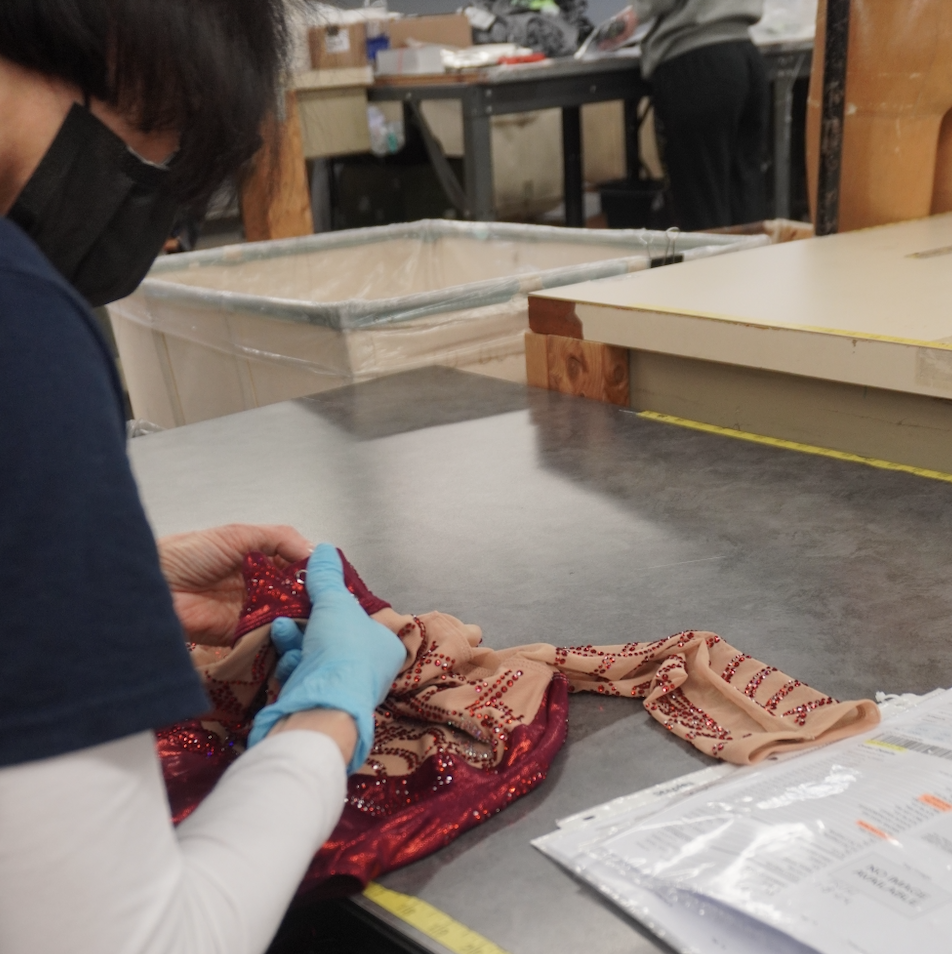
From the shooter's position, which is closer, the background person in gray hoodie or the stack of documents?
the stack of documents

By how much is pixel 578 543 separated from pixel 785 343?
44 cm

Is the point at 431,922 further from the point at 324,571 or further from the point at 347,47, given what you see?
the point at 347,47

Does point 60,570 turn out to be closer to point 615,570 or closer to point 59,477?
point 59,477

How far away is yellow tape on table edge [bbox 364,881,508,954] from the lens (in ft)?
2.10

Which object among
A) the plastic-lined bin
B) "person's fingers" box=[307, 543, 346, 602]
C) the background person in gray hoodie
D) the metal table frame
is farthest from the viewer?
the metal table frame

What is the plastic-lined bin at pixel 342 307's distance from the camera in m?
2.04

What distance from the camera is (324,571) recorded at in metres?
0.87

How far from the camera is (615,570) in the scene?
1.14 metres

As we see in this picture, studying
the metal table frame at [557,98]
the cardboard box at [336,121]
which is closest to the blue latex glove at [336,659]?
the metal table frame at [557,98]

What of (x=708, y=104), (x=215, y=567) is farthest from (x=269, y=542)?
(x=708, y=104)

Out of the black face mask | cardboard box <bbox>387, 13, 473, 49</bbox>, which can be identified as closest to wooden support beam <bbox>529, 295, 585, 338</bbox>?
the black face mask

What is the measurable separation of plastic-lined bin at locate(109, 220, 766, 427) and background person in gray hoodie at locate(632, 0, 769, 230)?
124 cm

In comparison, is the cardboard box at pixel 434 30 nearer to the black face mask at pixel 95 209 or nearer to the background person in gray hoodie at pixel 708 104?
the background person in gray hoodie at pixel 708 104

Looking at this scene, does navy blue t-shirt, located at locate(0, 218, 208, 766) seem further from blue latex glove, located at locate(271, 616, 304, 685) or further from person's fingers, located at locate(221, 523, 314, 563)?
person's fingers, located at locate(221, 523, 314, 563)
